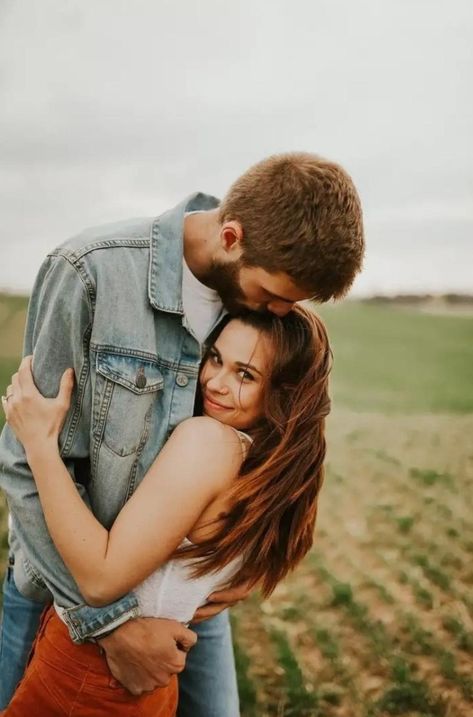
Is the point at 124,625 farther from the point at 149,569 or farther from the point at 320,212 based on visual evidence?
the point at 320,212

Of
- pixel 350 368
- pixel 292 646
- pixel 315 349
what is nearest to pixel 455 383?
pixel 350 368

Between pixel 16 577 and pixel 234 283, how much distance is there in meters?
1.03

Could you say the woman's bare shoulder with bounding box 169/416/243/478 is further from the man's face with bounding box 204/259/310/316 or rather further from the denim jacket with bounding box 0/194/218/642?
the man's face with bounding box 204/259/310/316

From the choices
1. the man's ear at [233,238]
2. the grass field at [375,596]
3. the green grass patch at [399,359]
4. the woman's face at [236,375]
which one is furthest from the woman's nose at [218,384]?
the green grass patch at [399,359]

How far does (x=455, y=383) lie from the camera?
42.8 feet

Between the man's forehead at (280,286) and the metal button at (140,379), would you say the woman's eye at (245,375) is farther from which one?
the metal button at (140,379)


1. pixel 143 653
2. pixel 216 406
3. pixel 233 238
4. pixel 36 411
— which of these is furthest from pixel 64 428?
pixel 233 238

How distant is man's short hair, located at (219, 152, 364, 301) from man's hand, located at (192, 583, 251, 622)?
0.90 meters

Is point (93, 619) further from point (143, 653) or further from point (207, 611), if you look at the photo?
point (207, 611)

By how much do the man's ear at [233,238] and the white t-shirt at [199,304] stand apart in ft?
0.44

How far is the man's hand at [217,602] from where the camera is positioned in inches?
70.7

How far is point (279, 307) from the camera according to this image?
1899 millimetres

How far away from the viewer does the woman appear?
61.1 inches

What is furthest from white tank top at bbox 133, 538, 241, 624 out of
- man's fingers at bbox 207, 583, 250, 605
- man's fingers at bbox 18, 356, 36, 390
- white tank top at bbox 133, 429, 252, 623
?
man's fingers at bbox 18, 356, 36, 390
